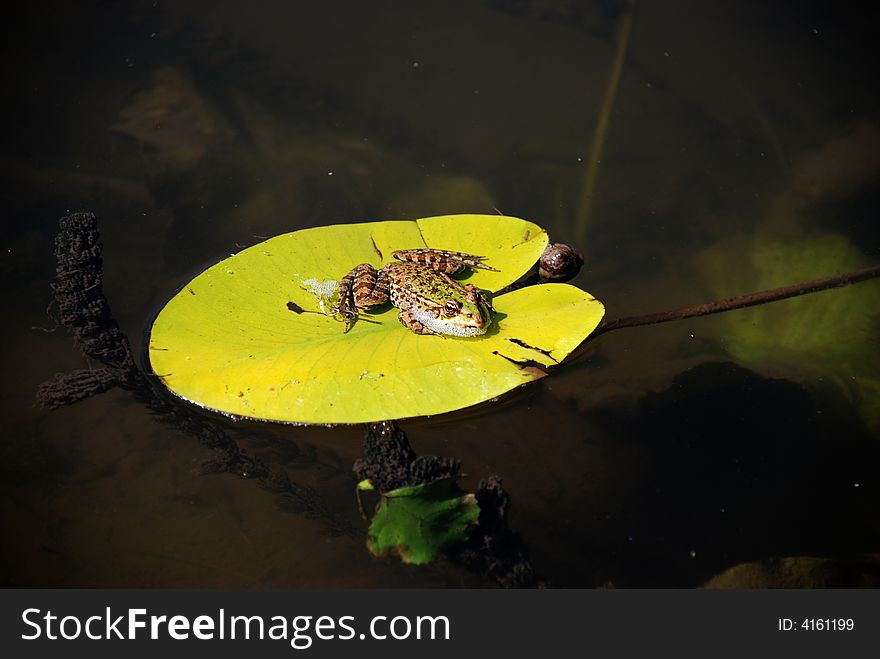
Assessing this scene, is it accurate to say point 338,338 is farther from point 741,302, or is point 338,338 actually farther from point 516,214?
point 741,302

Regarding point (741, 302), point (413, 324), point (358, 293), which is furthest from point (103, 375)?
point (741, 302)

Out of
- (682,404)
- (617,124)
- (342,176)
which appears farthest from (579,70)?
(682,404)

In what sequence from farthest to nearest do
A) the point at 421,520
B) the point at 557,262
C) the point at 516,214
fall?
the point at 516,214, the point at 557,262, the point at 421,520

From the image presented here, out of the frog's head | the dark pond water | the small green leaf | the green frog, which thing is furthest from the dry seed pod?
the small green leaf

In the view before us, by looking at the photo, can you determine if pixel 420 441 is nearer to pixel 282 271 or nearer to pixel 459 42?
pixel 282 271

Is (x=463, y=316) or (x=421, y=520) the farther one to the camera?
(x=463, y=316)

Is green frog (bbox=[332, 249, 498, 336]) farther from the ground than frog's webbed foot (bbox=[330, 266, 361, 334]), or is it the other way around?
green frog (bbox=[332, 249, 498, 336])

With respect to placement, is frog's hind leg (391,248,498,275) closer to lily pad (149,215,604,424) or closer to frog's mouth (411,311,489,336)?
lily pad (149,215,604,424)

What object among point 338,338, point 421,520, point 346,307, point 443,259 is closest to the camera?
point 421,520
